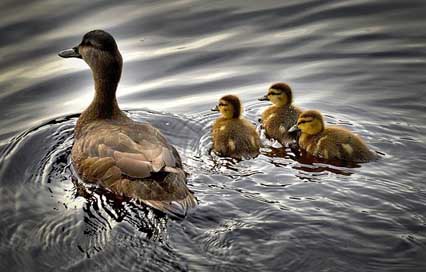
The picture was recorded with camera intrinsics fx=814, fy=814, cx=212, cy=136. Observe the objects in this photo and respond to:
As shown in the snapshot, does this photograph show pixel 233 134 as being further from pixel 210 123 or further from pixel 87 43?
pixel 87 43

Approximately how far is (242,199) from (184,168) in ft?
2.95

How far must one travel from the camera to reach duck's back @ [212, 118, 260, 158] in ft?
24.3

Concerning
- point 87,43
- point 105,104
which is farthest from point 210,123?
point 87,43

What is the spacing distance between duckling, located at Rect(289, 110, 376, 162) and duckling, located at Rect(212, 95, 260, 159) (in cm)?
45

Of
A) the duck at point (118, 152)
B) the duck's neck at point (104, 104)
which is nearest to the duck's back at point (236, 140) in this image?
the duck at point (118, 152)

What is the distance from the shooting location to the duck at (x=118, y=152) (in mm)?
6582

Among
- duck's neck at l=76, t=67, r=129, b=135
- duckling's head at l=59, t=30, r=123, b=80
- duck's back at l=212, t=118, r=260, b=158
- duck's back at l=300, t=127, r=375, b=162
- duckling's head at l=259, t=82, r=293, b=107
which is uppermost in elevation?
duckling's head at l=59, t=30, r=123, b=80

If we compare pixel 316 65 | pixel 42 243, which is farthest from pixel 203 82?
pixel 42 243

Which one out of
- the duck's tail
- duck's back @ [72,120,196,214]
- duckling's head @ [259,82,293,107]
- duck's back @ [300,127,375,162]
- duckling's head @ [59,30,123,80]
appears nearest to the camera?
the duck's tail

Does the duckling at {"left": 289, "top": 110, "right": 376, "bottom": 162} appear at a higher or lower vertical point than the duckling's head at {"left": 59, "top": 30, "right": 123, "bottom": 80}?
lower

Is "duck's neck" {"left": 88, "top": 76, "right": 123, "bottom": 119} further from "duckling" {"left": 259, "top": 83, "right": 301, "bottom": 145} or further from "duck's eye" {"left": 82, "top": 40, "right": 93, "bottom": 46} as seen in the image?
"duckling" {"left": 259, "top": 83, "right": 301, "bottom": 145}

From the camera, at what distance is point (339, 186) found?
21.8ft

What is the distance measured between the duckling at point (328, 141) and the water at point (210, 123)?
153 millimetres

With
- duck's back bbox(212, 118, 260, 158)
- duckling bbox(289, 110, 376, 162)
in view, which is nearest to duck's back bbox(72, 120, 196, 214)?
duck's back bbox(212, 118, 260, 158)
